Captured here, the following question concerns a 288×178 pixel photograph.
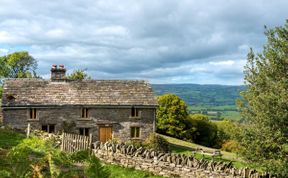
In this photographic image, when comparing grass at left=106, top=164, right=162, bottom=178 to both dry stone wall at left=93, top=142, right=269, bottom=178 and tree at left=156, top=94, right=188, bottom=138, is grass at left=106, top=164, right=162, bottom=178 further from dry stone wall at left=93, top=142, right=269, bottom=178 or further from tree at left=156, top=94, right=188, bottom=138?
tree at left=156, top=94, right=188, bottom=138

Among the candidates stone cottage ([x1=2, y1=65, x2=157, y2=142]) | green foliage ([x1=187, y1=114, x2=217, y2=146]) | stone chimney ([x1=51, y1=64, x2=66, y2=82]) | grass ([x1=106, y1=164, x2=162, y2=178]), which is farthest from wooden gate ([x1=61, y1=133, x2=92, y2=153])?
green foliage ([x1=187, y1=114, x2=217, y2=146])

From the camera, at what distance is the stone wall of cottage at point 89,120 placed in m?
37.4

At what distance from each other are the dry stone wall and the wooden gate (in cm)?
76

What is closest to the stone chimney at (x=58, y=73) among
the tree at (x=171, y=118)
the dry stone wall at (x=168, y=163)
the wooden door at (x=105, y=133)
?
the wooden door at (x=105, y=133)

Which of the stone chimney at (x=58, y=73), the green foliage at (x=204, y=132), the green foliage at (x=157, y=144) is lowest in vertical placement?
the green foliage at (x=204, y=132)

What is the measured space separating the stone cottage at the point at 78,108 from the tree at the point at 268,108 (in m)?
20.9

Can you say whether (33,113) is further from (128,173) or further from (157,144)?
(128,173)

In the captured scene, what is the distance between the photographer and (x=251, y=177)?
1658 cm

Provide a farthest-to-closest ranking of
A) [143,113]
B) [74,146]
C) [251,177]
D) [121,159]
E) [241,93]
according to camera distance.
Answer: [143,113]
[74,146]
[121,159]
[241,93]
[251,177]

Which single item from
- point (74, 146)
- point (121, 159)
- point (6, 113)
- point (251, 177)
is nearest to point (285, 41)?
point (251, 177)

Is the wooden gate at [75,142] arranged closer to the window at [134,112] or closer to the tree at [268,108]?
the tree at [268,108]

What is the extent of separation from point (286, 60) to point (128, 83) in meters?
25.6

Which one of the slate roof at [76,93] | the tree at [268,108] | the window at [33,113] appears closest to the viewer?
the tree at [268,108]

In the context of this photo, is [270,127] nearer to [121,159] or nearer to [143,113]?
[121,159]
